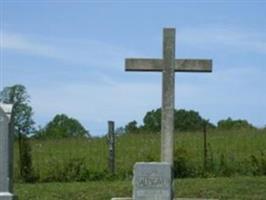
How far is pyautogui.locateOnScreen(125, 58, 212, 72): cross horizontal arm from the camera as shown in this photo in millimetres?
17203

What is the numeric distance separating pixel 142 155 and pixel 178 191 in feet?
27.3

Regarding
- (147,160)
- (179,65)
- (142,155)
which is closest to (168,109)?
(179,65)

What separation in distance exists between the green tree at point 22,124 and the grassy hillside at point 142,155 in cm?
29

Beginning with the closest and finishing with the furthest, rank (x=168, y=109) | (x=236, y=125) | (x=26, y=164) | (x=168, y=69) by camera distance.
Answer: (x=168, y=109)
(x=168, y=69)
(x=26, y=164)
(x=236, y=125)

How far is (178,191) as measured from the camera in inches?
682

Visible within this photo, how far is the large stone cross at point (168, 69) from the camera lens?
1675 centimetres

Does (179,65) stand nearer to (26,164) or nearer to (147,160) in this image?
(147,160)

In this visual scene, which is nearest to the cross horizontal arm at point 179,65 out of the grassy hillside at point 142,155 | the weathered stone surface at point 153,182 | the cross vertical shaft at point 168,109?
the cross vertical shaft at point 168,109

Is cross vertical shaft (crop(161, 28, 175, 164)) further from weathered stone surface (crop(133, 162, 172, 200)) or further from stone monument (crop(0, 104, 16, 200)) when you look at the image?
stone monument (crop(0, 104, 16, 200))

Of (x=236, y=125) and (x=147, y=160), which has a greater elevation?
(x=236, y=125)

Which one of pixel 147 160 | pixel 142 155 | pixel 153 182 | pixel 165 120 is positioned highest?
pixel 165 120

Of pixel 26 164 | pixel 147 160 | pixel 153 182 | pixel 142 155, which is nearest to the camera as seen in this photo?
pixel 153 182

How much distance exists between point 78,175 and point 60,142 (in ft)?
30.7

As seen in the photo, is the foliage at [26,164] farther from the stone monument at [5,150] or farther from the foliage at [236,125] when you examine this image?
the foliage at [236,125]
